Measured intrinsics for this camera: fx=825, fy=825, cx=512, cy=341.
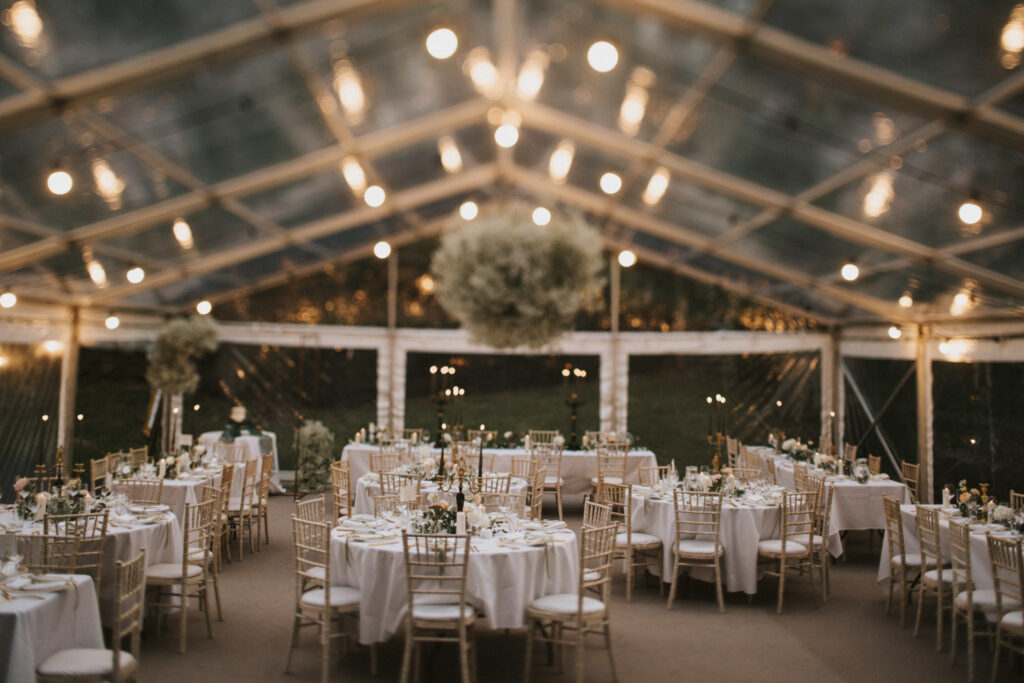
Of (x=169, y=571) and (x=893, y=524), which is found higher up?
(x=893, y=524)

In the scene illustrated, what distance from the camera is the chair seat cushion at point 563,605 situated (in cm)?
583

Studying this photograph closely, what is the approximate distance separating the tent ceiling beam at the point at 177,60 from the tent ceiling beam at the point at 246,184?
10.0ft

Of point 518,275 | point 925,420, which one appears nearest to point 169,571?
point 518,275

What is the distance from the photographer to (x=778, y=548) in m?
8.06

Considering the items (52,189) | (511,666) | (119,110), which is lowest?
(511,666)

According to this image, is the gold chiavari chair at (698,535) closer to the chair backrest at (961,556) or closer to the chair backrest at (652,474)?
the chair backrest at (652,474)

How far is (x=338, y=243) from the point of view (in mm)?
14312

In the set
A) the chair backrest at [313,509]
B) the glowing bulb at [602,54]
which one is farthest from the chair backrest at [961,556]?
the chair backrest at [313,509]

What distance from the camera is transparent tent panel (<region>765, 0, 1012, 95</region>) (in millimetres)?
4844

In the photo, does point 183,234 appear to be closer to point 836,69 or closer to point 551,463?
point 551,463

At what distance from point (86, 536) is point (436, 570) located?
116 inches

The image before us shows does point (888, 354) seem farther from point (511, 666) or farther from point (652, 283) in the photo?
point (511, 666)

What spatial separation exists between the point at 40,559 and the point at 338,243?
28.3 ft

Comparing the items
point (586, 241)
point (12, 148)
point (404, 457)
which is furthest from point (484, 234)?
point (404, 457)
